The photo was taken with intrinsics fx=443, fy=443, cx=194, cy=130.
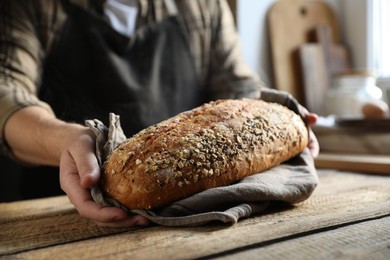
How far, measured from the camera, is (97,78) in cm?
134

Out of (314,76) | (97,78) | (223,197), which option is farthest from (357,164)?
(314,76)

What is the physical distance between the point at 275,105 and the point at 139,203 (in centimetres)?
39

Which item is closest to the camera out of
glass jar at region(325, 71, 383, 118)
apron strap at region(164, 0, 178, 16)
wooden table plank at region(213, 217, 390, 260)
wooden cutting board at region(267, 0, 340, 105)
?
wooden table plank at region(213, 217, 390, 260)

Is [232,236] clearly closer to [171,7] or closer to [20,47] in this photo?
[20,47]

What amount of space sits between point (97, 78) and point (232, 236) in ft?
2.80

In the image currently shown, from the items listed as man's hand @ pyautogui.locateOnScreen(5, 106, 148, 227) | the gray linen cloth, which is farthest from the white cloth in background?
the gray linen cloth

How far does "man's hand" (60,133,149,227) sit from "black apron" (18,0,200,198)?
0.53 metres

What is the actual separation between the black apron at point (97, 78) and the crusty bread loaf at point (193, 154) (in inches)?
21.5

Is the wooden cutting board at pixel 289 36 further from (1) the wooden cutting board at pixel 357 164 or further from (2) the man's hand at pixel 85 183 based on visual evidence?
(2) the man's hand at pixel 85 183

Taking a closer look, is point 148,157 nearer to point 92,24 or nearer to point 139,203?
point 139,203

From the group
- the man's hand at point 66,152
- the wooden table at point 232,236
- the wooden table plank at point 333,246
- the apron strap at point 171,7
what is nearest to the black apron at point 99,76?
the apron strap at point 171,7

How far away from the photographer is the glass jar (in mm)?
1933

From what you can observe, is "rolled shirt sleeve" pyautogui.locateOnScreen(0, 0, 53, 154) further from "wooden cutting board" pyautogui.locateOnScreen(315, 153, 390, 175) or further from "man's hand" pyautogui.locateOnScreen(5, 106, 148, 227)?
"wooden cutting board" pyautogui.locateOnScreen(315, 153, 390, 175)

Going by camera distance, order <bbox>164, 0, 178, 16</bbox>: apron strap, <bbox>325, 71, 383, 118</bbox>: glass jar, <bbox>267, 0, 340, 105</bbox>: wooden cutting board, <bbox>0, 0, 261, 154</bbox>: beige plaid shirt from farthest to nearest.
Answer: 1. <bbox>267, 0, 340, 105</bbox>: wooden cutting board
2. <bbox>325, 71, 383, 118</bbox>: glass jar
3. <bbox>164, 0, 178, 16</bbox>: apron strap
4. <bbox>0, 0, 261, 154</bbox>: beige plaid shirt
